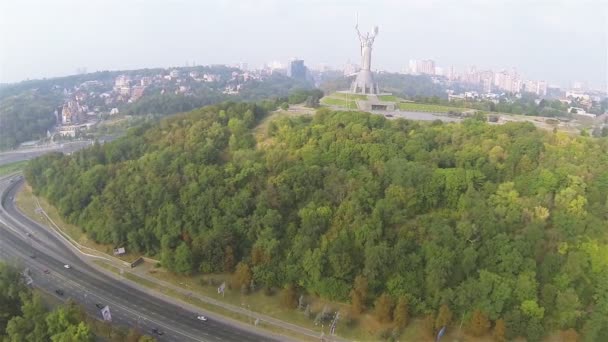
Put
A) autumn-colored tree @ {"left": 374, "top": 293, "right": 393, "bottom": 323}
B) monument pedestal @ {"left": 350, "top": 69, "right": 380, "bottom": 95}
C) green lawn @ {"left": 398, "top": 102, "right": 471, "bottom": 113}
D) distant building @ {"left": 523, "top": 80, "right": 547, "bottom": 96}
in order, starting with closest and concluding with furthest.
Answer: autumn-colored tree @ {"left": 374, "top": 293, "right": 393, "bottom": 323}
green lawn @ {"left": 398, "top": 102, "right": 471, "bottom": 113}
monument pedestal @ {"left": 350, "top": 69, "right": 380, "bottom": 95}
distant building @ {"left": 523, "top": 80, "right": 547, "bottom": 96}

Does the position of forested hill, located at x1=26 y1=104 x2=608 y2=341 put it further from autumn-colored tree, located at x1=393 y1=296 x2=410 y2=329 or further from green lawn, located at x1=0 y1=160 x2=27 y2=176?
green lawn, located at x1=0 y1=160 x2=27 y2=176

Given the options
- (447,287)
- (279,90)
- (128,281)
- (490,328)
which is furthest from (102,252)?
(279,90)

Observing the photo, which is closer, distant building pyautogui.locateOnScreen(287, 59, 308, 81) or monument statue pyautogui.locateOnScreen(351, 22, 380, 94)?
monument statue pyautogui.locateOnScreen(351, 22, 380, 94)

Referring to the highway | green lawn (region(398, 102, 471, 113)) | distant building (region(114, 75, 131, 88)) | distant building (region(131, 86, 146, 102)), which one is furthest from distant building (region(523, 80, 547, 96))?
the highway

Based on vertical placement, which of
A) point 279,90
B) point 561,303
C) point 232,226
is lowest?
point 561,303

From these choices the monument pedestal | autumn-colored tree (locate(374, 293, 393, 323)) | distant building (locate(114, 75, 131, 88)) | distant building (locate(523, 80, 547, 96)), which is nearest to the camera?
autumn-colored tree (locate(374, 293, 393, 323))

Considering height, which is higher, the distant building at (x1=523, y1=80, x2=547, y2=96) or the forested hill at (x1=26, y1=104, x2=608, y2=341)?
the distant building at (x1=523, y1=80, x2=547, y2=96)

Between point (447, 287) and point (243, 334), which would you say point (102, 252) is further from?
point (447, 287)
